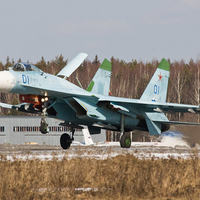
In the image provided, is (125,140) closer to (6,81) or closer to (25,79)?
(25,79)

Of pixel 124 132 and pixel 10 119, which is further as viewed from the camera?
pixel 10 119

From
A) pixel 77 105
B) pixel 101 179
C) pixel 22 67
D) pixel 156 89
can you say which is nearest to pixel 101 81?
pixel 156 89

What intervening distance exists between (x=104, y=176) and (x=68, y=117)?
8730mm

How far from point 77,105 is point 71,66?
11.0 feet

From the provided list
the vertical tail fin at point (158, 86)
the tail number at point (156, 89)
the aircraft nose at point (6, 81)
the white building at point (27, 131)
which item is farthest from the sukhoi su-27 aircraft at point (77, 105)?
the white building at point (27, 131)

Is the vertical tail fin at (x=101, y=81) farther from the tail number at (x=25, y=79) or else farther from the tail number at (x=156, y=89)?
the tail number at (x=25, y=79)

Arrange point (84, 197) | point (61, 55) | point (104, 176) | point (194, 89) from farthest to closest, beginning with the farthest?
point (61, 55) < point (194, 89) < point (104, 176) < point (84, 197)

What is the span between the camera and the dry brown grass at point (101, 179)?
7.20 metres

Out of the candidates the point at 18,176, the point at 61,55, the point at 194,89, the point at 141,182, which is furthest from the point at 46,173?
the point at 61,55

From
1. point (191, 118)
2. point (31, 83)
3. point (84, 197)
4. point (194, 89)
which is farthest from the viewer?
point (194, 89)

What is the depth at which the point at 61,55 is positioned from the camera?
66625 mm

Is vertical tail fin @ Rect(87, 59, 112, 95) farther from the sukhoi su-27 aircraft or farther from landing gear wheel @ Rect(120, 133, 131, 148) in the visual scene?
landing gear wheel @ Rect(120, 133, 131, 148)

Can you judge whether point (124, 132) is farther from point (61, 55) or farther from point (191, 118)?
point (61, 55)

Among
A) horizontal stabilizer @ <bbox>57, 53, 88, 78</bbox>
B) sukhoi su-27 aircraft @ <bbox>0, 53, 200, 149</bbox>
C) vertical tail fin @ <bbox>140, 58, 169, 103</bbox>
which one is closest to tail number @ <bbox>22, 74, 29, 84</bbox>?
sukhoi su-27 aircraft @ <bbox>0, 53, 200, 149</bbox>
